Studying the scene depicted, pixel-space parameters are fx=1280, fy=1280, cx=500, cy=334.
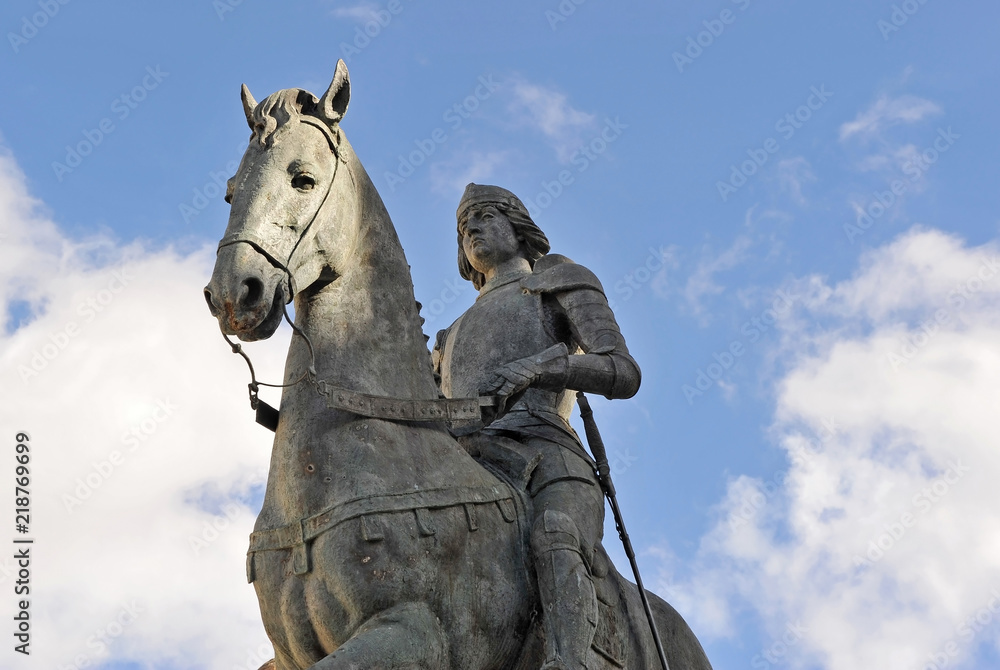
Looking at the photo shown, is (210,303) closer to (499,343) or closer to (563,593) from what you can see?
(563,593)

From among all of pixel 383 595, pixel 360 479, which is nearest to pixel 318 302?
pixel 360 479

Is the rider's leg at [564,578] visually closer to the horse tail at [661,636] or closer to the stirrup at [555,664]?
the stirrup at [555,664]

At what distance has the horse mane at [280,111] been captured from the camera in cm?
705

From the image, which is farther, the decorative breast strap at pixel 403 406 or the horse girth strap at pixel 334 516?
the decorative breast strap at pixel 403 406

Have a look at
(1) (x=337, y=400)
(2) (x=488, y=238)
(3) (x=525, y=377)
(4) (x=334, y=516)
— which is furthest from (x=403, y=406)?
(2) (x=488, y=238)

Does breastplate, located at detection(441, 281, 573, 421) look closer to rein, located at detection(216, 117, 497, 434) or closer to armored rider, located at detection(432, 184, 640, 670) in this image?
armored rider, located at detection(432, 184, 640, 670)

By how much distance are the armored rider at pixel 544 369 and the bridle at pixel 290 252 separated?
1220 mm

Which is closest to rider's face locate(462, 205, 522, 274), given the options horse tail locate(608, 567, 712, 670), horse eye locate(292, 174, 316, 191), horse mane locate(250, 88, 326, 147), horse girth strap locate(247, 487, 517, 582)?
horse mane locate(250, 88, 326, 147)

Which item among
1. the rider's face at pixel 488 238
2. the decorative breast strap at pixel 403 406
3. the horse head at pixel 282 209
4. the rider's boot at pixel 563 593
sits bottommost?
the rider's boot at pixel 563 593

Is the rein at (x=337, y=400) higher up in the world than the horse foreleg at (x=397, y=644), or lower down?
higher up

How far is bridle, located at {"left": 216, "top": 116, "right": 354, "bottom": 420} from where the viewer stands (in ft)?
21.4

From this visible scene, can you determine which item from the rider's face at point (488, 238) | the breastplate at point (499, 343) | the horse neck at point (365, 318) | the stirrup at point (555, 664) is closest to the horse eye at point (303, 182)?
the horse neck at point (365, 318)

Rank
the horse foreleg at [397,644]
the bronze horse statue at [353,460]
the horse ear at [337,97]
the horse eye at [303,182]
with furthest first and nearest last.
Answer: the horse ear at [337,97] < the horse eye at [303,182] < the bronze horse statue at [353,460] < the horse foreleg at [397,644]

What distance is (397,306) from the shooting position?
7.25m
